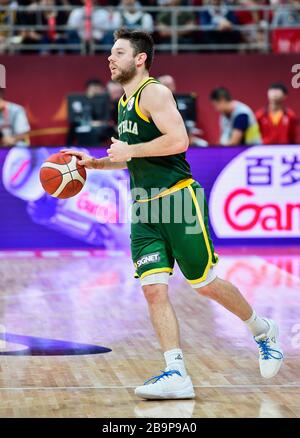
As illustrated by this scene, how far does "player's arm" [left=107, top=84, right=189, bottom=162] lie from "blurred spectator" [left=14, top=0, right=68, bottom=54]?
10.7 m

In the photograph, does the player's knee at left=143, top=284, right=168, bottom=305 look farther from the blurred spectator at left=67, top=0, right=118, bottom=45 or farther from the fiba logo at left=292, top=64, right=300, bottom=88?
the fiba logo at left=292, top=64, right=300, bottom=88

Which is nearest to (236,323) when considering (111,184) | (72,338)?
(72,338)

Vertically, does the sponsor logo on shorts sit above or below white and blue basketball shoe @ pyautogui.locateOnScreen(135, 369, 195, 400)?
above

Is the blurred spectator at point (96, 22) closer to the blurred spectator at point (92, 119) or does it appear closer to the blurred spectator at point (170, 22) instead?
the blurred spectator at point (170, 22)

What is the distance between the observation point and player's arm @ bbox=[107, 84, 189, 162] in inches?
258

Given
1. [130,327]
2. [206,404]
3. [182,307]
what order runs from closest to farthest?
[206,404], [130,327], [182,307]

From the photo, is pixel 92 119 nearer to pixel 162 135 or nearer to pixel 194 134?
pixel 194 134

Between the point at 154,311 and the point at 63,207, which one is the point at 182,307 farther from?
the point at 63,207

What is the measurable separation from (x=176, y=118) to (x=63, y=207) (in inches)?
302

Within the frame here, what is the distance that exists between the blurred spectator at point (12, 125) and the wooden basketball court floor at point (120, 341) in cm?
289

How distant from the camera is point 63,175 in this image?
725cm

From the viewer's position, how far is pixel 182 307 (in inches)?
399

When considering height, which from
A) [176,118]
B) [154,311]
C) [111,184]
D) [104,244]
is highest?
[176,118]

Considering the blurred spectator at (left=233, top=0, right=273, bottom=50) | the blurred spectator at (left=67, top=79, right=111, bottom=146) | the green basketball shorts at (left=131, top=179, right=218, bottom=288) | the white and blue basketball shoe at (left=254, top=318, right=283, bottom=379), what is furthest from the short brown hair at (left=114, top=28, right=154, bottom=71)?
the blurred spectator at (left=233, top=0, right=273, bottom=50)
